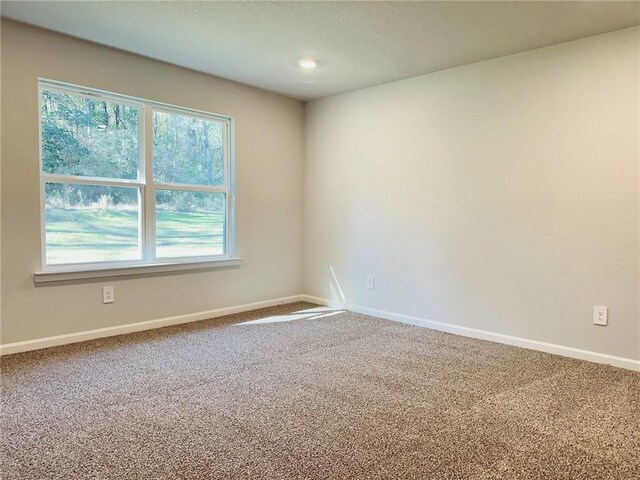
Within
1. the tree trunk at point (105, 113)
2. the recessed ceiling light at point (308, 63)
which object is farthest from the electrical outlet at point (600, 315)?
the tree trunk at point (105, 113)

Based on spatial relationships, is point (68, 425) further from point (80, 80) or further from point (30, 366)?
point (80, 80)

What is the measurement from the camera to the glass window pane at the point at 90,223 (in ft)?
10.6

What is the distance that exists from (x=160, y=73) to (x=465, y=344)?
3306mm

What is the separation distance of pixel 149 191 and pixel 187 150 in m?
0.55

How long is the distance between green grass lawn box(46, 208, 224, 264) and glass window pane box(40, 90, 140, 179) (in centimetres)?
32

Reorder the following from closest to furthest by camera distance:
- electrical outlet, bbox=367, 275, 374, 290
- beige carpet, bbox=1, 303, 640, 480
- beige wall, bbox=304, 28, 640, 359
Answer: beige carpet, bbox=1, 303, 640, 480
beige wall, bbox=304, 28, 640, 359
electrical outlet, bbox=367, 275, 374, 290

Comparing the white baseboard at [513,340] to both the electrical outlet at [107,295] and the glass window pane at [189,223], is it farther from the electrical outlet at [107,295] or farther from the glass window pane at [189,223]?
the electrical outlet at [107,295]

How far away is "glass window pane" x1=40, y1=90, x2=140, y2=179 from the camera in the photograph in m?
3.18

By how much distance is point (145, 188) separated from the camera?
3660 millimetres

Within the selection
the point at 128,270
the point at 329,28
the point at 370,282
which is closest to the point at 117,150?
the point at 128,270

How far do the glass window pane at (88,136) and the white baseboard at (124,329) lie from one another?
121cm

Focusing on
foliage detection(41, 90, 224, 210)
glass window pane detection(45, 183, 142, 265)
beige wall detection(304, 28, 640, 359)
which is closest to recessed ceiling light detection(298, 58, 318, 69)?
beige wall detection(304, 28, 640, 359)

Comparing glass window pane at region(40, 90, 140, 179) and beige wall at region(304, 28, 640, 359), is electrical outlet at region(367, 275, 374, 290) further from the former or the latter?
glass window pane at region(40, 90, 140, 179)

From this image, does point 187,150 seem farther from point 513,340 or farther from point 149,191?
point 513,340
